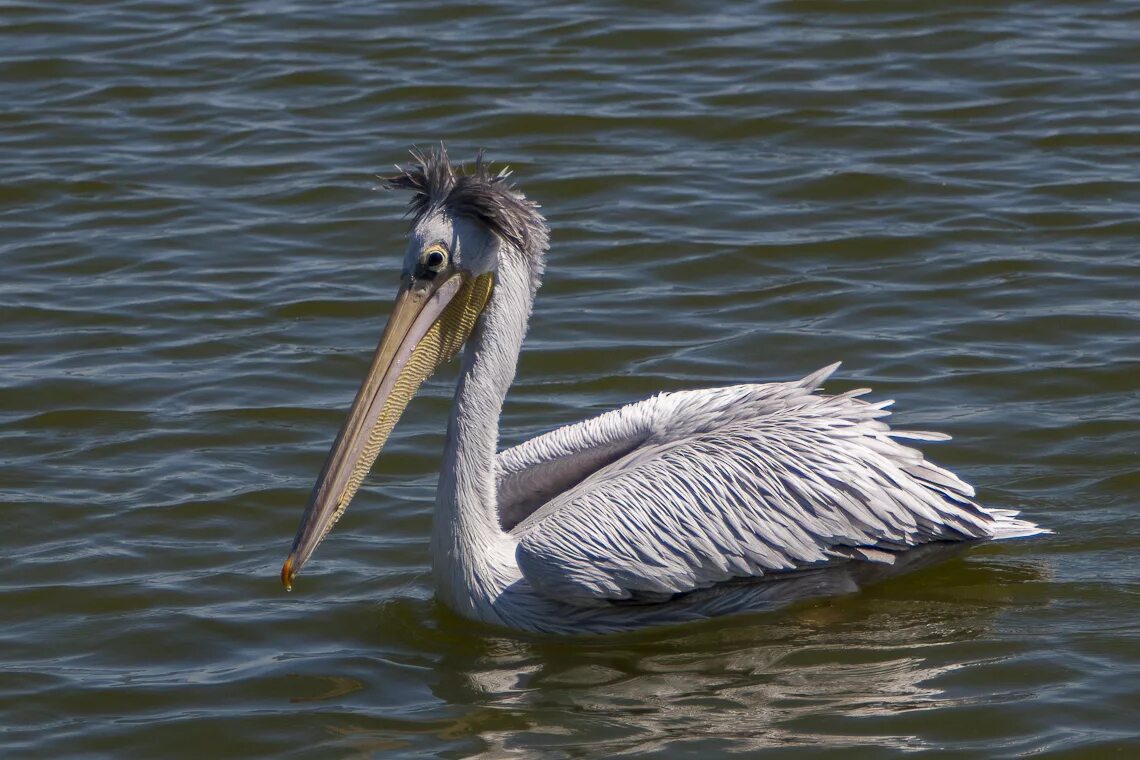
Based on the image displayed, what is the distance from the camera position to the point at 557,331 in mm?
8633

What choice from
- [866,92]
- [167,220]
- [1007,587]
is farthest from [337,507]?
[866,92]

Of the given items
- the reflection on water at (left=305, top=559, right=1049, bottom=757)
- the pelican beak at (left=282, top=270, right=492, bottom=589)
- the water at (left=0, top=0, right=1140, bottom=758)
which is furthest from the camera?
the pelican beak at (left=282, top=270, right=492, bottom=589)

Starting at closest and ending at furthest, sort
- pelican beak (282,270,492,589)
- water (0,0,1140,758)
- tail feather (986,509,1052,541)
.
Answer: water (0,0,1140,758) < pelican beak (282,270,492,589) < tail feather (986,509,1052,541)

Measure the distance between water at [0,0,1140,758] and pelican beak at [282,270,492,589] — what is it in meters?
0.56

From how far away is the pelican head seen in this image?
6125mm

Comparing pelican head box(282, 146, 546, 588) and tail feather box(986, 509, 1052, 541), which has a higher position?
pelican head box(282, 146, 546, 588)

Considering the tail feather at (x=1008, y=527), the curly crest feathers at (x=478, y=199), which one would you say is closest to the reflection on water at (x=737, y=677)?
the tail feather at (x=1008, y=527)

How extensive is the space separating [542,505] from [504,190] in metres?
1.20

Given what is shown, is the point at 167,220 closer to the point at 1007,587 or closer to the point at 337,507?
the point at 337,507

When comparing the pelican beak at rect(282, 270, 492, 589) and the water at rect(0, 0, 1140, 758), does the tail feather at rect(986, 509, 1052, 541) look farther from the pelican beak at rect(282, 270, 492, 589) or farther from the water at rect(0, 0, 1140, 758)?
the pelican beak at rect(282, 270, 492, 589)

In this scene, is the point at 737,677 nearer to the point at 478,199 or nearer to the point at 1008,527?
the point at 1008,527

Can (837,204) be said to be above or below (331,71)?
below

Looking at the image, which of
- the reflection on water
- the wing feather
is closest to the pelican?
the wing feather

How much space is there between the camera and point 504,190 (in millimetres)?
6191
